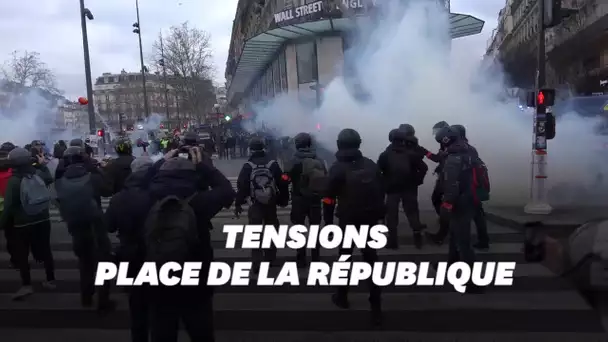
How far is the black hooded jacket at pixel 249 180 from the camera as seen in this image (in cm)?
606

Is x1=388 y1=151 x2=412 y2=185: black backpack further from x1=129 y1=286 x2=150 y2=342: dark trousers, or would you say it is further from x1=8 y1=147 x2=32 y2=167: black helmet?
x1=8 y1=147 x2=32 y2=167: black helmet

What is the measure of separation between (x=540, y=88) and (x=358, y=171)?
5850 mm

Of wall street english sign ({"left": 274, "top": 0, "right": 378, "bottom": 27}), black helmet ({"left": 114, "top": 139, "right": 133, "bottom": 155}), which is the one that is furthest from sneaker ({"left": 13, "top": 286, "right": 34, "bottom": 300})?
wall street english sign ({"left": 274, "top": 0, "right": 378, "bottom": 27})

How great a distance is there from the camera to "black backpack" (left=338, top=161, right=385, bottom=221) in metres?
4.66

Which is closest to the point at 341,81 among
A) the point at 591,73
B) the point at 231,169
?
the point at 231,169

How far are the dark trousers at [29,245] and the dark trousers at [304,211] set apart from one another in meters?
2.83

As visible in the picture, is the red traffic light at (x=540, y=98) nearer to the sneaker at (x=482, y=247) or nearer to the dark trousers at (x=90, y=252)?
the sneaker at (x=482, y=247)

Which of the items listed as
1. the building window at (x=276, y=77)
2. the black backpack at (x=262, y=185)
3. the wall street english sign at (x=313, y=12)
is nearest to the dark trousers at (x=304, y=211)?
the black backpack at (x=262, y=185)

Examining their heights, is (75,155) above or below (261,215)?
above

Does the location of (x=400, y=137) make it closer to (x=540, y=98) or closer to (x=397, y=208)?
(x=397, y=208)

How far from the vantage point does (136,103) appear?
69.2 metres

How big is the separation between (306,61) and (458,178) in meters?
26.7

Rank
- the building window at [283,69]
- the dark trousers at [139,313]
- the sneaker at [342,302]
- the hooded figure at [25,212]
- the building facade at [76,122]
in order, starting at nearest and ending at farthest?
the dark trousers at [139,313]
the sneaker at [342,302]
the hooded figure at [25,212]
the building window at [283,69]
the building facade at [76,122]

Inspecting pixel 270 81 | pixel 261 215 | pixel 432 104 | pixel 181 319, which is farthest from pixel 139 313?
pixel 270 81
